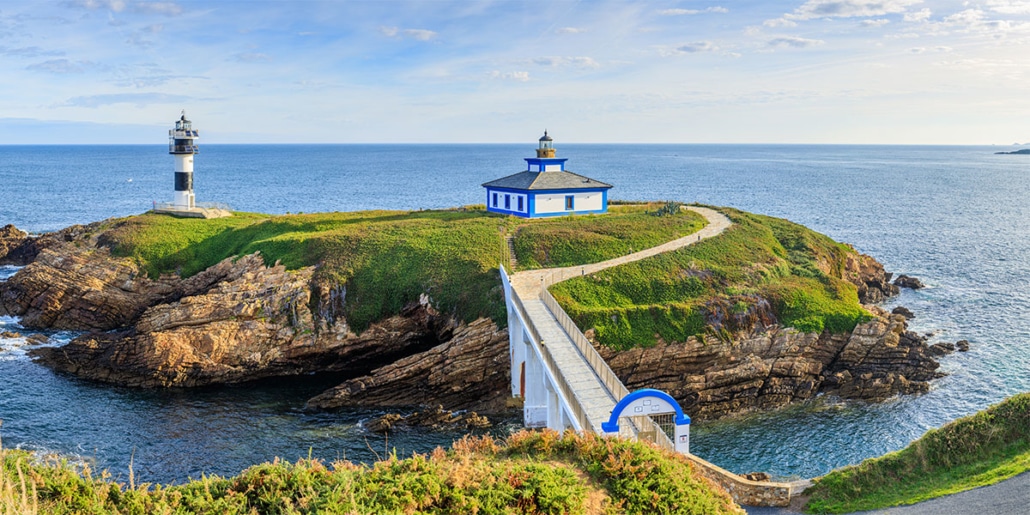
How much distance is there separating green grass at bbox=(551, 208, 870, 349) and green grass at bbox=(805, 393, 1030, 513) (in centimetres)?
1451

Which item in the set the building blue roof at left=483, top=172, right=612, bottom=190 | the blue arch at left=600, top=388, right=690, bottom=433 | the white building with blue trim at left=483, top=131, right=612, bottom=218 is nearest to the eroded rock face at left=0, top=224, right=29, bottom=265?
the white building with blue trim at left=483, top=131, right=612, bottom=218

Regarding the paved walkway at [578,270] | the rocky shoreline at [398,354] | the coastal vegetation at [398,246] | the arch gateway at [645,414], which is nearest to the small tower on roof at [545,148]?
the coastal vegetation at [398,246]

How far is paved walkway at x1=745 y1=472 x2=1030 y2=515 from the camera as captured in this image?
56.2ft

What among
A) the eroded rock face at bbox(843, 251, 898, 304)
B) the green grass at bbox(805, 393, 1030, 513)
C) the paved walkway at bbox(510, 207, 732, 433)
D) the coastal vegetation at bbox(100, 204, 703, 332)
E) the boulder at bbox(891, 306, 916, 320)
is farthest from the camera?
the eroded rock face at bbox(843, 251, 898, 304)

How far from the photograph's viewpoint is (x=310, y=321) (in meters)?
38.7

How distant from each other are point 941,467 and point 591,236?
93.4 ft

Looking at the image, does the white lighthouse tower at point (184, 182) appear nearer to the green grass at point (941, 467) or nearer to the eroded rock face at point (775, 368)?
the eroded rock face at point (775, 368)

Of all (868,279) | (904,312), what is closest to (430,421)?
(904,312)

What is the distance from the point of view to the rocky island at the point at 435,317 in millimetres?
34500

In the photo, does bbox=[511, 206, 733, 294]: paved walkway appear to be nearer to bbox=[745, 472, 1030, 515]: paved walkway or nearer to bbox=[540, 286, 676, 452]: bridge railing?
bbox=[540, 286, 676, 452]: bridge railing

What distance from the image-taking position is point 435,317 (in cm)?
3869

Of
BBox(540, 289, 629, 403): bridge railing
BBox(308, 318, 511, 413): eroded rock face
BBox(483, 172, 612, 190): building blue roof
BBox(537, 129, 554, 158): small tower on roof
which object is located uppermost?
BBox(537, 129, 554, 158): small tower on roof

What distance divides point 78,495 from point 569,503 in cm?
900

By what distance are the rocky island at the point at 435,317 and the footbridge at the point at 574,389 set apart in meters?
1.66
